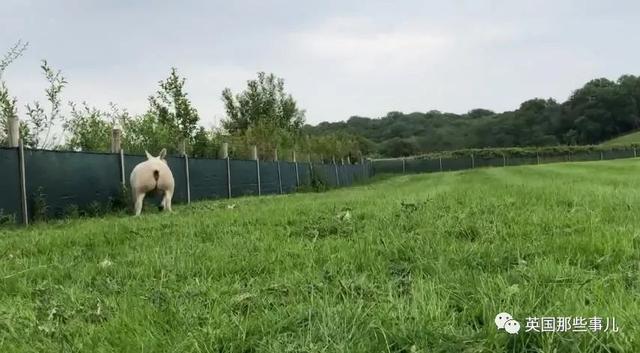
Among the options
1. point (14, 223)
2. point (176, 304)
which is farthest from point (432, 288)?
point (14, 223)

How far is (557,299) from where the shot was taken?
2.09 m

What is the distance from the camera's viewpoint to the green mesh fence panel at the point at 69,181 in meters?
8.74

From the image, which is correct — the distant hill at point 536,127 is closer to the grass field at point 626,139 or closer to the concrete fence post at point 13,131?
the grass field at point 626,139

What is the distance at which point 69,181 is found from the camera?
31.5 ft

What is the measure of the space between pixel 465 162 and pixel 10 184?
4957 centimetres

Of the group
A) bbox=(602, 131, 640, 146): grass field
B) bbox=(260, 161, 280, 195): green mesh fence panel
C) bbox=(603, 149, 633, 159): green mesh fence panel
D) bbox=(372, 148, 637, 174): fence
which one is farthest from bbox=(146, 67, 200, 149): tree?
bbox=(602, 131, 640, 146): grass field

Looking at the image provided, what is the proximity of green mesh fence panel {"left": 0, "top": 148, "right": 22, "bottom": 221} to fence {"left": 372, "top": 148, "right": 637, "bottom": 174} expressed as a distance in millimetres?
46491

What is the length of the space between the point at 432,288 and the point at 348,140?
43350 millimetres

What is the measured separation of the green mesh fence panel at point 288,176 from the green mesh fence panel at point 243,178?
2647 millimetres

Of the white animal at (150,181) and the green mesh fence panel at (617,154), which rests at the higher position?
the white animal at (150,181)

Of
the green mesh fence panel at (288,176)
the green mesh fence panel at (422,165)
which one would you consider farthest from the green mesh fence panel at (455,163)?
the green mesh fence panel at (288,176)

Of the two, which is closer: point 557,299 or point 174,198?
point 557,299

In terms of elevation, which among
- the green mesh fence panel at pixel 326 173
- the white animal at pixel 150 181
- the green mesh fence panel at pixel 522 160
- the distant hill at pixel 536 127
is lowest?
the green mesh fence panel at pixel 522 160

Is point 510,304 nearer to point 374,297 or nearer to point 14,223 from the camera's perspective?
point 374,297
